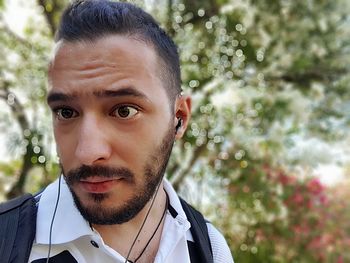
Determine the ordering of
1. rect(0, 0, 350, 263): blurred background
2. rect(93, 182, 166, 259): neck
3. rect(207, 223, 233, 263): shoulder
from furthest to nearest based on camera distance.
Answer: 1. rect(0, 0, 350, 263): blurred background
2. rect(207, 223, 233, 263): shoulder
3. rect(93, 182, 166, 259): neck

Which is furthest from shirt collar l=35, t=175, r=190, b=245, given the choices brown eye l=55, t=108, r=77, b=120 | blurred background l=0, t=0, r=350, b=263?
blurred background l=0, t=0, r=350, b=263

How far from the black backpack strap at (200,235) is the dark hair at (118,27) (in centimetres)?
35

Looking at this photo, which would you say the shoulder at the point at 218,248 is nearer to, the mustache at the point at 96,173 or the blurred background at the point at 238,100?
the mustache at the point at 96,173

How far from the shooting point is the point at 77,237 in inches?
46.3

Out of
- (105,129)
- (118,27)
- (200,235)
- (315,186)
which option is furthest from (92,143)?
(315,186)

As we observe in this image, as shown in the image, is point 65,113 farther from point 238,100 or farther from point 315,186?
point 315,186

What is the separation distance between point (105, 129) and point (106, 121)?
0.02 m

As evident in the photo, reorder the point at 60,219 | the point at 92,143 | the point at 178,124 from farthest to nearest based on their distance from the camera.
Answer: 1. the point at 178,124
2. the point at 60,219
3. the point at 92,143

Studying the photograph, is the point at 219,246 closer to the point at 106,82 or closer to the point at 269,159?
the point at 106,82

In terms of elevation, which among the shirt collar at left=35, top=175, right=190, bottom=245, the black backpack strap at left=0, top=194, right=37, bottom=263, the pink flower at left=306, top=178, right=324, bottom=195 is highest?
the black backpack strap at left=0, top=194, right=37, bottom=263

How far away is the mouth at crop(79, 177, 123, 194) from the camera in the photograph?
1.12 m

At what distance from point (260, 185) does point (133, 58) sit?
2.95 meters

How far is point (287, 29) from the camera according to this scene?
4070mm

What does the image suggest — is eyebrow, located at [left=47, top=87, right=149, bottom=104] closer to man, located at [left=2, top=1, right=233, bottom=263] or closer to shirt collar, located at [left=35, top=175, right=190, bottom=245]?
man, located at [left=2, top=1, right=233, bottom=263]
